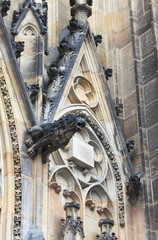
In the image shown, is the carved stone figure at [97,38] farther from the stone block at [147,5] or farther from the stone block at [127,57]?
the stone block at [147,5]

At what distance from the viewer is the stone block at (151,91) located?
43.0 feet

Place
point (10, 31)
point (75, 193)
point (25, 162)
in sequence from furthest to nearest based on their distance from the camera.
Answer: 1. point (10, 31)
2. point (75, 193)
3. point (25, 162)

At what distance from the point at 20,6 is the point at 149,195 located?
362 centimetres

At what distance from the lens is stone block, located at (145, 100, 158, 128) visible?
1288 centimetres

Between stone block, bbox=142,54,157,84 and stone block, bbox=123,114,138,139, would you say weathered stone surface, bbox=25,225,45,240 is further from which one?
stone block, bbox=142,54,157,84

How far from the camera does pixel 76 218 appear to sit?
11.1 metres

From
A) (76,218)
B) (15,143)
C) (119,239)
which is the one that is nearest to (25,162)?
(15,143)

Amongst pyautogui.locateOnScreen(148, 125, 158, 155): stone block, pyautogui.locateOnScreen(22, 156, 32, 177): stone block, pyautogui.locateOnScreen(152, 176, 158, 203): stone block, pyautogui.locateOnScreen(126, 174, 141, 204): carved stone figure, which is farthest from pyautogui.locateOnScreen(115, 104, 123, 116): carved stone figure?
pyautogui.locateOnScreen(22, 156, 32, 177): stone block

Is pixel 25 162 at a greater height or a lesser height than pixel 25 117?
lesser

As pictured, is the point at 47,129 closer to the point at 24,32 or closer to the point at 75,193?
the point at 75,193

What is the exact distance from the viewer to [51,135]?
11.0 m

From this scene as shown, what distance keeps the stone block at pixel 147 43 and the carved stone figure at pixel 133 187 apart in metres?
2.39

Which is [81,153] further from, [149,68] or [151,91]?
[149,68]

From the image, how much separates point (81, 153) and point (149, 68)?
216cm
